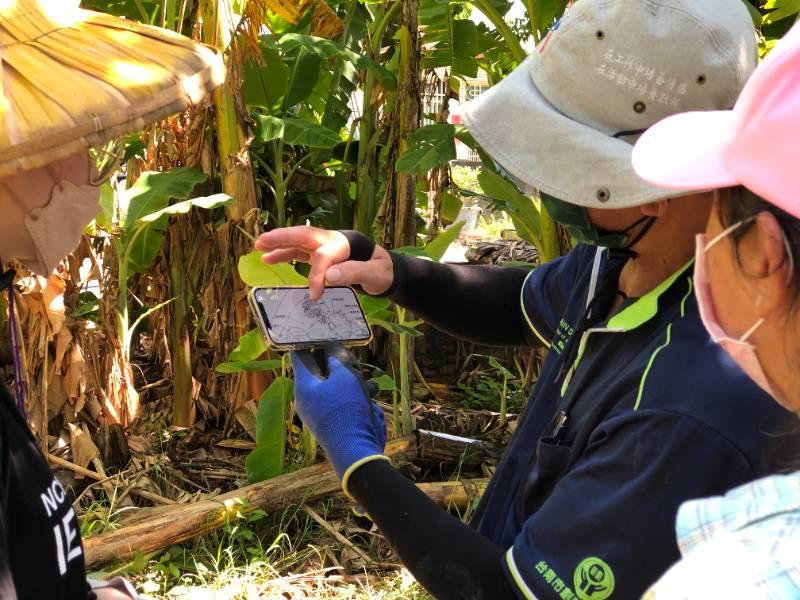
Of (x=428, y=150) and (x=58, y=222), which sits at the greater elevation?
(x=58, y=222)

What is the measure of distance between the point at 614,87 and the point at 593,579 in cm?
72

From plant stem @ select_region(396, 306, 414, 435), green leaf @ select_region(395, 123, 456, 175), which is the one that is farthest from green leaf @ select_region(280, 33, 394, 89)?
plant stem @ select_region(396, 306, 414, 435)

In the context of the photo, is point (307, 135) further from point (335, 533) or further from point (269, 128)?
point (335, 533)

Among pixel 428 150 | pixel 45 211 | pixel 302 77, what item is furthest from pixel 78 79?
pixel 302 77

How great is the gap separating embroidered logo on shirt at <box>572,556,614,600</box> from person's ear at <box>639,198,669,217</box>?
53cm

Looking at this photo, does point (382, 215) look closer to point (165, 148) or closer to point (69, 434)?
point (165, 148)

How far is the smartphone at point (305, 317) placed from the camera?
180cm

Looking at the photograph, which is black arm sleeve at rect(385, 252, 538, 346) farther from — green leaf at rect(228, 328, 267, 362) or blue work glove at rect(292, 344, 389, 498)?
green leaf at rect(228, 328, 267, 362)

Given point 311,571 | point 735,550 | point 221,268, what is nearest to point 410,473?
point 311,571

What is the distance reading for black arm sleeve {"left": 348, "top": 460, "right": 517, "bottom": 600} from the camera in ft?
4.31

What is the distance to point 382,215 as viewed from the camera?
13.5 feet

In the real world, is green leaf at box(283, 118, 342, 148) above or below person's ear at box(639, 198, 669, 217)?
below

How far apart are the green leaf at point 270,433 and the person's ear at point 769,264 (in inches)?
98.0

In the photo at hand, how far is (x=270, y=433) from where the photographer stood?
3174 millimetres
